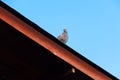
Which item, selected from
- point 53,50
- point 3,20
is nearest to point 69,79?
point 53,50

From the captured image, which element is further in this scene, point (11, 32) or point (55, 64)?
point (55, 64)

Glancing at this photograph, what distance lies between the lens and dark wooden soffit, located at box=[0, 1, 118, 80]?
4676mm

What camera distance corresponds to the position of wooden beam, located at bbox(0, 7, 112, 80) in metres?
4.68

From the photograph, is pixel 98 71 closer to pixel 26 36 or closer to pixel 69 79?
pixel 69 79

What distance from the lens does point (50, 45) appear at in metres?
4.92

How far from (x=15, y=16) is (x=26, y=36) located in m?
0.30

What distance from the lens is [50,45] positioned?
4.92 m

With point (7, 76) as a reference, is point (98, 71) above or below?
above

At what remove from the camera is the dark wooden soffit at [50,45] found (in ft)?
15.3

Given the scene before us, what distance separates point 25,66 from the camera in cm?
529

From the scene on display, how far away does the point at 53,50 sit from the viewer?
4.92m

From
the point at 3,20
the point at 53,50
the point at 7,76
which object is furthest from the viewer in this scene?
the point at 7,76

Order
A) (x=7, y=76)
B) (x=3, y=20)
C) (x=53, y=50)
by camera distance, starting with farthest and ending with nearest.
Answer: (x=7, y=76)
(x=53, y=50)
(x=3, y=20)

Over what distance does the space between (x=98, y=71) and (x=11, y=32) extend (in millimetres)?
1394
